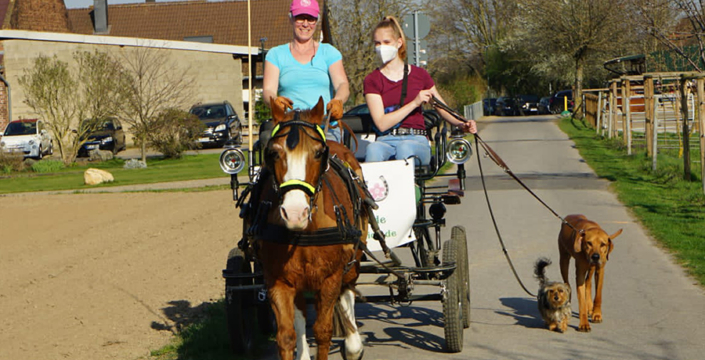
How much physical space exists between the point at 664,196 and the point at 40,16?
1992 inches

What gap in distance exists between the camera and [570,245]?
772 centimetres

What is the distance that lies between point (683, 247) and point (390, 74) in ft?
18.0

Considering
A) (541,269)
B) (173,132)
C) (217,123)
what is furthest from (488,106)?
(541,269)

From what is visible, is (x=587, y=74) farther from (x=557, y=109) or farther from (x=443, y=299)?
(x=443, y=299)

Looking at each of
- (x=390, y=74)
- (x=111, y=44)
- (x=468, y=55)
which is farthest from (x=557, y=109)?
(x=390, y=74)

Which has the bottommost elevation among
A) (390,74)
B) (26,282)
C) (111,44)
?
(26,282)

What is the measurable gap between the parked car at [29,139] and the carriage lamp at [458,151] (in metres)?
30.0

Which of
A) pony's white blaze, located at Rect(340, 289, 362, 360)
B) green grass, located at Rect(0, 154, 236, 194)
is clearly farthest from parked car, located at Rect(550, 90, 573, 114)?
pony's white blaze, located at Rect(340, 289, 362, 360)

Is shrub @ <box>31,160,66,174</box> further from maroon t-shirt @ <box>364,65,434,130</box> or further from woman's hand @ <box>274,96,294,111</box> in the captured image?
woman's hand @ <box>274,96,294,111</box>

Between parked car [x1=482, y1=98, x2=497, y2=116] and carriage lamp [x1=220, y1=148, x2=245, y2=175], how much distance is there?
63527 mm

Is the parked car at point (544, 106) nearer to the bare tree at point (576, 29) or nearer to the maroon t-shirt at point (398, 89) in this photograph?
the bare tree at point (576, 29)

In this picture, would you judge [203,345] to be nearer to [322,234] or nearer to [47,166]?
[322,234]

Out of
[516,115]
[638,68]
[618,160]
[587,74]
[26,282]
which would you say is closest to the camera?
[26,282]

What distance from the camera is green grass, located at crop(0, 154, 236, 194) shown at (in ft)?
81.8
